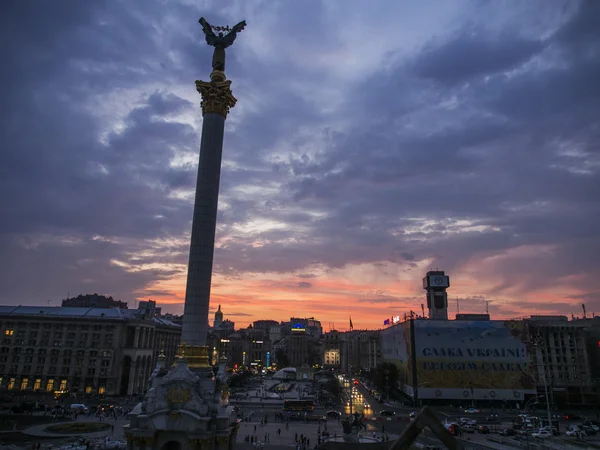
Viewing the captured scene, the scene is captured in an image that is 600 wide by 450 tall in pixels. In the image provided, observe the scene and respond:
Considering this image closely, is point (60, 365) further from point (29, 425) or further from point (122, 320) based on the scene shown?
point (29, 425)

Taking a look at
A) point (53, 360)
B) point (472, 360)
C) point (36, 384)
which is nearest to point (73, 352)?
point (53, 360)

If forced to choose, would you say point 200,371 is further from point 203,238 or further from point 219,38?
point 219,38

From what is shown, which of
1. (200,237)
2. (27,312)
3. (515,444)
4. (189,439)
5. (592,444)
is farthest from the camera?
(27,312)

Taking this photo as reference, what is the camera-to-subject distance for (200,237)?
44.2 meters

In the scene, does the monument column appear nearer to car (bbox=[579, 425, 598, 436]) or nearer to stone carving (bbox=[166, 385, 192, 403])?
stone carving (bbox=[166, 385, 192, 403])

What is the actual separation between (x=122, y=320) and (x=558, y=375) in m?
107

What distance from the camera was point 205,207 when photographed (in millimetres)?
44969

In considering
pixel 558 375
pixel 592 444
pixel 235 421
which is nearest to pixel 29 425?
pixel 235 421

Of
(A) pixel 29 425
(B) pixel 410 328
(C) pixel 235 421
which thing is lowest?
(A) pixel 29 425

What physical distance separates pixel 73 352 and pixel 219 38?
89.1 meters

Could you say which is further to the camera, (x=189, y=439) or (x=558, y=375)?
(x=558, y=375)

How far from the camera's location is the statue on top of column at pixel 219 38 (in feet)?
163

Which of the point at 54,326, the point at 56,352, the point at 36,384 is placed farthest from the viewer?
the point at 54,326

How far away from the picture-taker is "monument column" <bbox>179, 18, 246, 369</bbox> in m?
42.4
